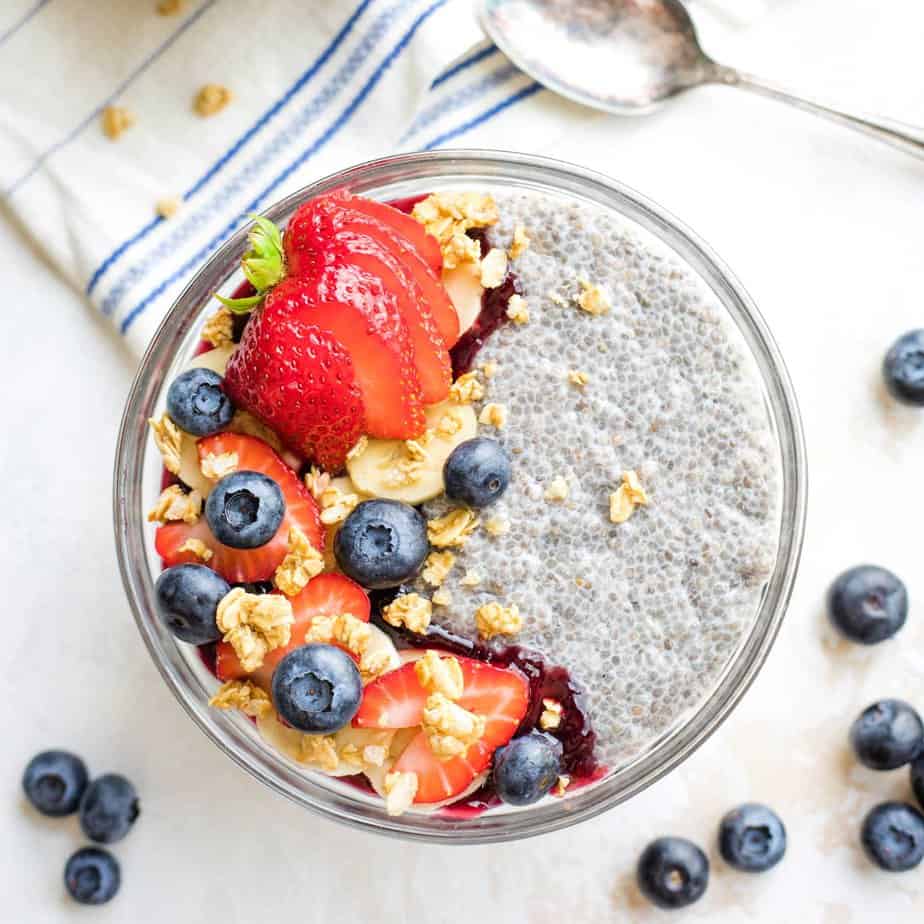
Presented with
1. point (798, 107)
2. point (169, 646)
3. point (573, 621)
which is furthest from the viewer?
point (798, 107)

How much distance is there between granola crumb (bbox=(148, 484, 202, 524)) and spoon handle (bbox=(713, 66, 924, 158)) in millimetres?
1015

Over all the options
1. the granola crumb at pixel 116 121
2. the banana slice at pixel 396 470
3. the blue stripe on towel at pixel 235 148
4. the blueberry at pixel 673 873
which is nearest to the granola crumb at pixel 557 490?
the banana slice at pixel 396 470

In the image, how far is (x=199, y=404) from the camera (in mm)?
1372

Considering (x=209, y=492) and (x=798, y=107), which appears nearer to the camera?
(x=209, y=492)

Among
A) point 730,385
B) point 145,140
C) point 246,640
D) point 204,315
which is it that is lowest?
point 246,640

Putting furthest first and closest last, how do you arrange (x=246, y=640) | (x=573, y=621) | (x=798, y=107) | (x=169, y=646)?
(x=798, y=107) → (x=169, y=646) → (x=573, y=621) → (x=246, y=640)

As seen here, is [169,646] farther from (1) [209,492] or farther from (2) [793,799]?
(2) [793,799]

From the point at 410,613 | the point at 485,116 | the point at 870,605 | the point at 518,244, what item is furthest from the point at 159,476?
the point at 870,605

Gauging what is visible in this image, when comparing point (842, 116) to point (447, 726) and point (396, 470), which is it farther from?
point (447, 726)

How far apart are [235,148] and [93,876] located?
113cm

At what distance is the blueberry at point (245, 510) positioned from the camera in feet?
4.25

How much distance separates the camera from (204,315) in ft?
5.40

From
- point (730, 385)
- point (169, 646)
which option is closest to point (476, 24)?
point (730, 385)

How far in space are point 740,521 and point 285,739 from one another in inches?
23.5
